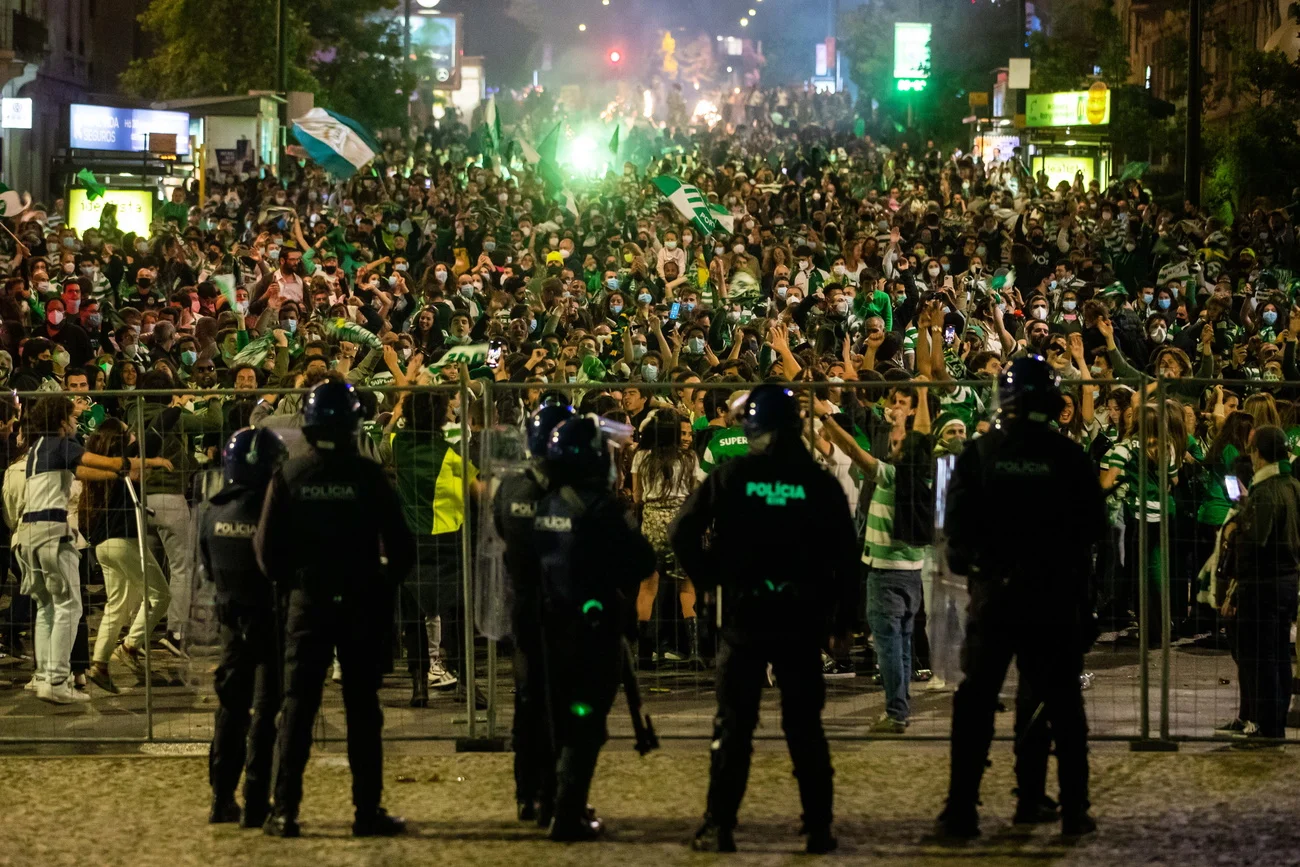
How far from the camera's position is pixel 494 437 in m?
Result: 8.51

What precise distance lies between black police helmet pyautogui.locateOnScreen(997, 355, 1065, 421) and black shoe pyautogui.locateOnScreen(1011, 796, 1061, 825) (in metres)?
1.65

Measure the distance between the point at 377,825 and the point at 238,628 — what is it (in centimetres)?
104

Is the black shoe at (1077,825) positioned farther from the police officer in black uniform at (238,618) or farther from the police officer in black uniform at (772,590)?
the police officer in black uniform at (238,618)

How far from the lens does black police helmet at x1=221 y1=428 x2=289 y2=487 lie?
7527 mm

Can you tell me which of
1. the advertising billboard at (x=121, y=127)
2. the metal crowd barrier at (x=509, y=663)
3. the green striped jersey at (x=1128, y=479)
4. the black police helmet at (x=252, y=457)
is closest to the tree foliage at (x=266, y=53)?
the advertising billboard at (x=121, y=127)

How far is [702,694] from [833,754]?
4.89ft

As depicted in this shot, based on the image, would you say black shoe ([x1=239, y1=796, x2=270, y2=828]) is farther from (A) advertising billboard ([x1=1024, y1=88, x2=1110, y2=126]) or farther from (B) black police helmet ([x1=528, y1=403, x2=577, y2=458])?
(A) advertising billboard ([x1=1024, y1=88, x2=1110, y2=126])

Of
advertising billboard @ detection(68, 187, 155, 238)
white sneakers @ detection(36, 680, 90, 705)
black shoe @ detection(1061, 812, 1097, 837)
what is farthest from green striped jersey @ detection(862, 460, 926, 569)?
advertising billboard @ detection(68, 187, 155, 238)

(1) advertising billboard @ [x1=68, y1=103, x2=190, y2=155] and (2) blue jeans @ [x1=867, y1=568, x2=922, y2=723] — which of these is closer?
(2) blue jeans @ [x1=867, y1=568, x2=922, y2=723]

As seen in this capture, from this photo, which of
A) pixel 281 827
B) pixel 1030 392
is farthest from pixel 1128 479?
pixel 281 827

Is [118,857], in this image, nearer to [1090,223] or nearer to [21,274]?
[21,274]

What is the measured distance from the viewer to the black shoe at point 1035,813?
746cm

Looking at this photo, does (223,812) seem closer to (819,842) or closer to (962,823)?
(819,842)

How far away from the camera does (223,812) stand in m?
7.54
